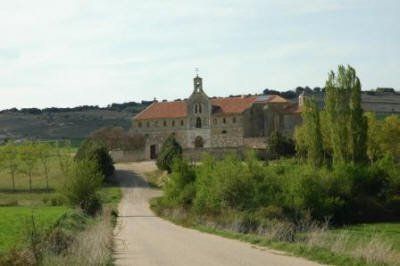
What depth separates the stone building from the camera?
301ft

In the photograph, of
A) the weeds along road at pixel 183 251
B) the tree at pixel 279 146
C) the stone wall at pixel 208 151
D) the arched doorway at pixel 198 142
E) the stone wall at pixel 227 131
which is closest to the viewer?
the weeds along road at pixel 183 251

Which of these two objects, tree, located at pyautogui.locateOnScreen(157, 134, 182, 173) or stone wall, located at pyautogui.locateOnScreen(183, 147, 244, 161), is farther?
stone wall, located at pyautogui.locateOnScreen(183, 147, 244, 161)

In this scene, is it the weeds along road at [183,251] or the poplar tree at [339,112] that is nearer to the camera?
the weeds along road at [183,251]

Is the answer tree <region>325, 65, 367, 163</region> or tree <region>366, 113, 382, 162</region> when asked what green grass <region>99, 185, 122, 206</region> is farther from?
tree <region>366, 113, 382, 162</region>

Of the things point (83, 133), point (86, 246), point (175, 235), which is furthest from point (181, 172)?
point (83, 133)

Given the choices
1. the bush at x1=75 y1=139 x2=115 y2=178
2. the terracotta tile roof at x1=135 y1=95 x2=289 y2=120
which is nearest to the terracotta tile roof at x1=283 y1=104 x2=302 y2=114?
the terracotta tile roof at x1=135 y1=95 x2=289 y2=120

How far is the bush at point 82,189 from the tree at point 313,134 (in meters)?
19.6

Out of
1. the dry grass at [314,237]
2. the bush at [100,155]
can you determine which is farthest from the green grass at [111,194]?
the dry grass at [314,237]

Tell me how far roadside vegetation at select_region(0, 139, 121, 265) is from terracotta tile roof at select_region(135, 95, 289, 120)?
1815 centimetres

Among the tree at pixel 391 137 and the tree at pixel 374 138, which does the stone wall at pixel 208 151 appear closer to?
the tree at pixel 374 138

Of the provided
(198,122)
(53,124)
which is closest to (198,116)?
(198,122)

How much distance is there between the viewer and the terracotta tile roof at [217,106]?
306 feet

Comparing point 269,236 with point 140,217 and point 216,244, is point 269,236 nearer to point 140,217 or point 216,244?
point 216,244

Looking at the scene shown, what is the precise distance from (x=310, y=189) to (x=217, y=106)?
51219 mm
